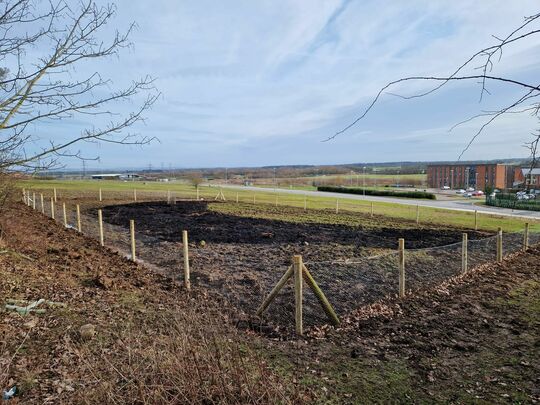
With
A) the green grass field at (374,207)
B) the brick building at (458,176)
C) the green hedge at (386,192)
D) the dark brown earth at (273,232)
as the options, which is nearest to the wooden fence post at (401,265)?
the dark brown earth at (273,232)

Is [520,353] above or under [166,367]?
under

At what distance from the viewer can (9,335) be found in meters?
5.19

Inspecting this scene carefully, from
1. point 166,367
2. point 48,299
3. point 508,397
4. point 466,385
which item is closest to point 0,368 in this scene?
point 166,367

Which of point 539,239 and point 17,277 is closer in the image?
point 17,277

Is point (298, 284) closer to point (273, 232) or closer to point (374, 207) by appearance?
point (273, 232)

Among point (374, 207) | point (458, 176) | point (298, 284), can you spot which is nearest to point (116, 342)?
point (298, 284)

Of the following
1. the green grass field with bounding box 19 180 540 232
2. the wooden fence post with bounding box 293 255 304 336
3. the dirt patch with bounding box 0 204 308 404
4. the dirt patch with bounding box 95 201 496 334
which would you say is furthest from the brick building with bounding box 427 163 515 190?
the dirt patch with bounding box 0 204 308 404

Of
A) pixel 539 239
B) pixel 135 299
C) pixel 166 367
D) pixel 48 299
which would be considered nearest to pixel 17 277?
pixel 48 299

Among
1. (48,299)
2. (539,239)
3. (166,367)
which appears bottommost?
(539,239)

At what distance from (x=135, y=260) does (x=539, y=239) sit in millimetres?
17214

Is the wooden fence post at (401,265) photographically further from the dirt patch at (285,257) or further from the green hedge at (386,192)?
the green hedge at (386,192)

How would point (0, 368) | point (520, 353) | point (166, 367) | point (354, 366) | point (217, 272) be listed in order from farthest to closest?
point (217, 272)
point (520, 353)
point (354, 366)
point (0, 368)
point (166, 367)

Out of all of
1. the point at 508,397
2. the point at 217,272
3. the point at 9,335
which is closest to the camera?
the point at 508,397

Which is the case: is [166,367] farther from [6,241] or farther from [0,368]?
[6,241]
